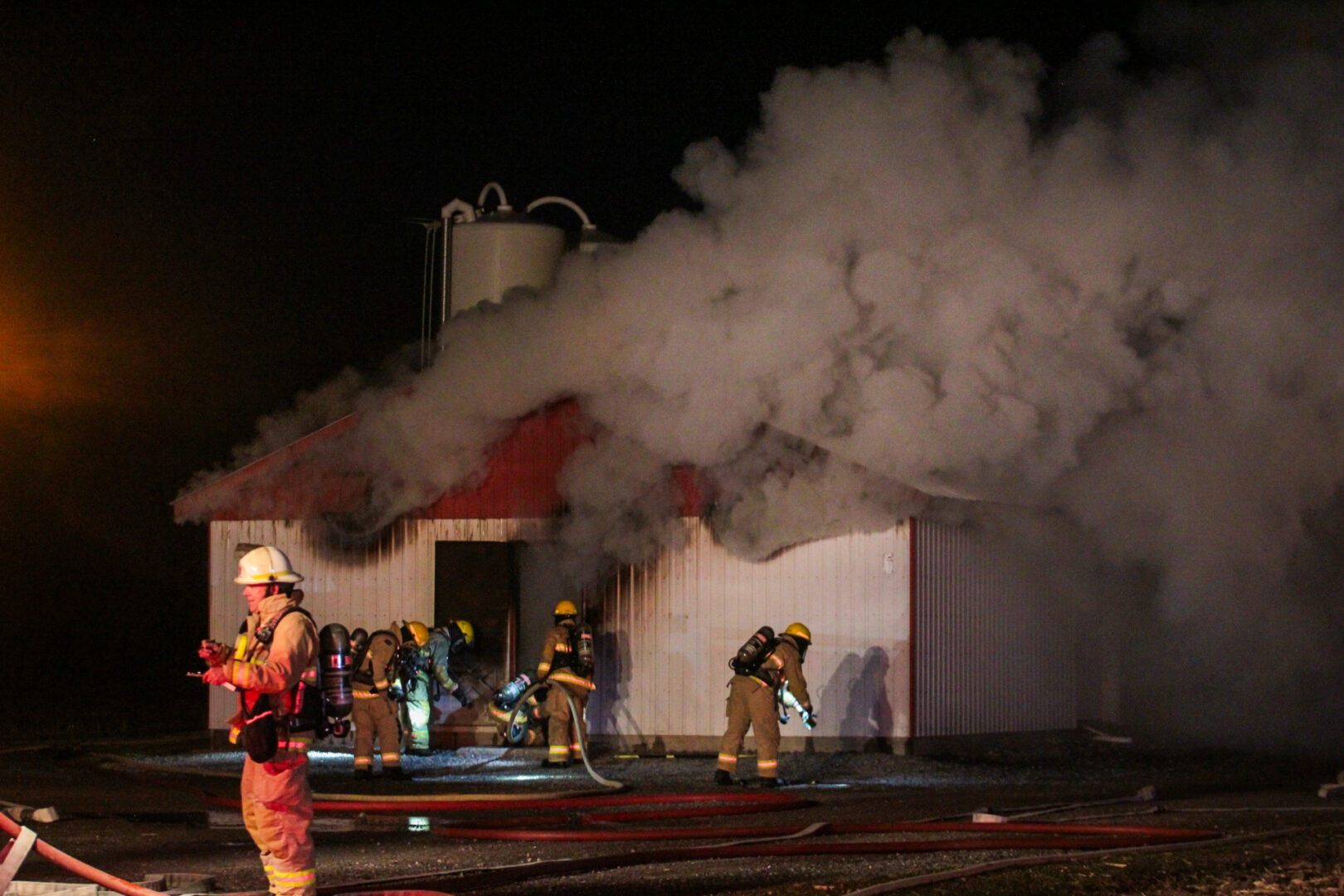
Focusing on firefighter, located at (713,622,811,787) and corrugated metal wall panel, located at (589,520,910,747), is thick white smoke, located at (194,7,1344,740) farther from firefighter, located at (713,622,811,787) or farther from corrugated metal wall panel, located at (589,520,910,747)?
firefighter, located at (713,622,811,787)

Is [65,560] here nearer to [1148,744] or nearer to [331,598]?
[331,598]

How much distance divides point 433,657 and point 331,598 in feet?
6.18

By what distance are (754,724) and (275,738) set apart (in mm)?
6882

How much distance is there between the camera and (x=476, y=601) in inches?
715

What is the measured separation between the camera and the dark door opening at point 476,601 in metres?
18.0

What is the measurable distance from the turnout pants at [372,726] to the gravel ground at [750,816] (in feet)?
0.85

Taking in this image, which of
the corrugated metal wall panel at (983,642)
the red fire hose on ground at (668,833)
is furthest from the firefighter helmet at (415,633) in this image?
the corrugated metal wall panel at (983,642)

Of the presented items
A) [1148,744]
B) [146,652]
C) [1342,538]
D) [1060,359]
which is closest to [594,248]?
[1060,359]

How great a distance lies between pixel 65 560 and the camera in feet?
145

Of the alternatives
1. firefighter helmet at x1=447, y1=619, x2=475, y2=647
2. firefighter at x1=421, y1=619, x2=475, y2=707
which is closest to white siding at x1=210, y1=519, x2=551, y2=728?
firefighter helmet at x1=447, y1=619, x2=475, y2=647

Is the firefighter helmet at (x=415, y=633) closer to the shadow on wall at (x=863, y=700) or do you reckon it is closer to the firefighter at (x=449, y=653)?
the firefighter at (x=449, y=653)

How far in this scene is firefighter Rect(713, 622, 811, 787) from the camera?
46.4 feet

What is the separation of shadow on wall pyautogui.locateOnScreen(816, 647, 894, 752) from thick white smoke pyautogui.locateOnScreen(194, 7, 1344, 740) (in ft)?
5.10

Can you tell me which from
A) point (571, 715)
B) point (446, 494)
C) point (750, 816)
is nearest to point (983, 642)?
point (571, 715)
